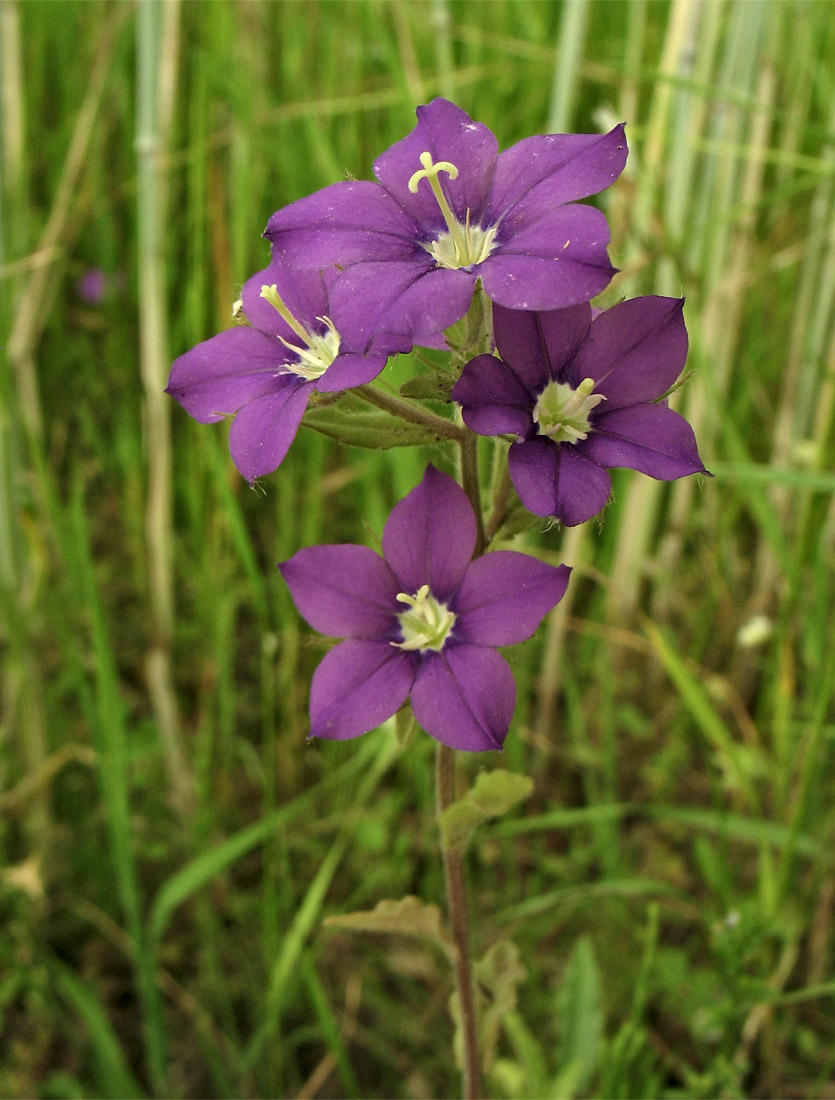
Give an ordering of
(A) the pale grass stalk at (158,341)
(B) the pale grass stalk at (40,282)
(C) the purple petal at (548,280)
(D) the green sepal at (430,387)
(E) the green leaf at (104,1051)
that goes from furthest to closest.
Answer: (B) the pale grass stalk at (40,282), (A) the pale grass stalk at (158,341), (E) the green leaf at (104,1051), (D) the green sepal at (430,387), (C) the purple petal at (548,280)

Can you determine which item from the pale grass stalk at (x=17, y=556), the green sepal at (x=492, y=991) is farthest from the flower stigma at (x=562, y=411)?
the pale grass stalk at (x=17, y=556)

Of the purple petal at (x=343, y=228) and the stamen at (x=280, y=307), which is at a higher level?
the purple petal at (x=343, y=228)

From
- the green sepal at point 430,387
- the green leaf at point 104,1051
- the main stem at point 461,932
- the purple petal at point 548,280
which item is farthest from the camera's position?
the green leaf at point 104,1051

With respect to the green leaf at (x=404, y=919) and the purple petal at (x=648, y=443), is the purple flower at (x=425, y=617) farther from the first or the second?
the green leaf at (x=404, y=919)

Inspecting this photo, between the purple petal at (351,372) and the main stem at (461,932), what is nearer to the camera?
the purple petal at (351,372)

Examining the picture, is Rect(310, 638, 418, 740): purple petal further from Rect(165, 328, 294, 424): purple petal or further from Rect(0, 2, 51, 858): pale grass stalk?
Rect(0, 2, 51, 858): pale grass stalk

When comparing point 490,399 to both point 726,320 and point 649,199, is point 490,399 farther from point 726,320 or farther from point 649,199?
point 726,320
